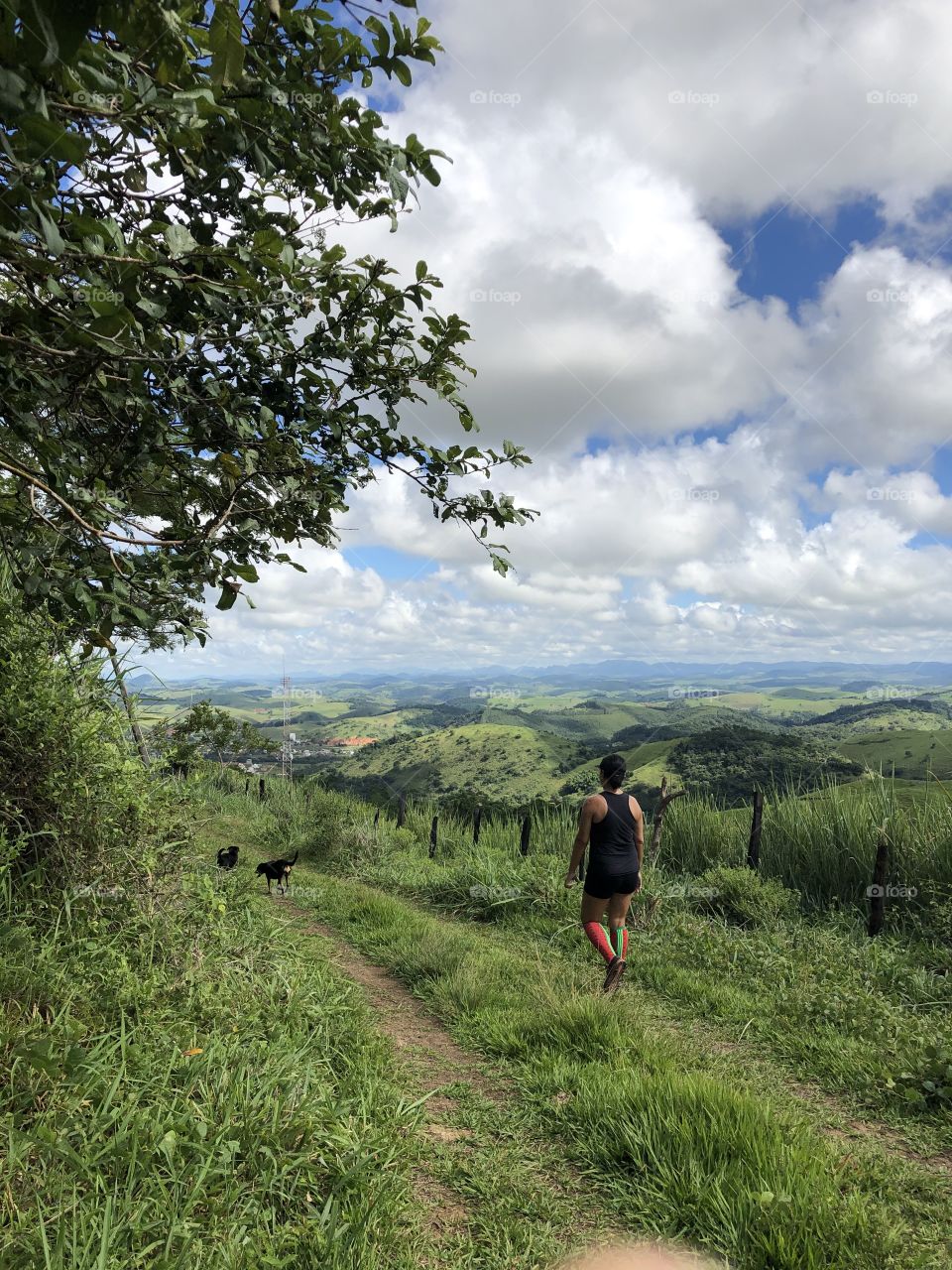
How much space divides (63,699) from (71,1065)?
8.23 ft

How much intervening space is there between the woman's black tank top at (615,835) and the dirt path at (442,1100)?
6.80ft

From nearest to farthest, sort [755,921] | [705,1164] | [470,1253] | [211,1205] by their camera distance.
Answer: [211,1205], [470,1253], [705,1164], [755,921]

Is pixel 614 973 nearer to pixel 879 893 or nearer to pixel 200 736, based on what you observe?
pixel 879 893

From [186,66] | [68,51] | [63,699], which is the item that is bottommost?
[63,699]

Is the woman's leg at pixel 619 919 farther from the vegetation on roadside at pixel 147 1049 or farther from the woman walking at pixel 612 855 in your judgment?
the vegetation on roadside at pixel 147 1049

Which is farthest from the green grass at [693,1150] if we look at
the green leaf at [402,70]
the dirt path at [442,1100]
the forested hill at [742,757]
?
the forested hill at [742,757]

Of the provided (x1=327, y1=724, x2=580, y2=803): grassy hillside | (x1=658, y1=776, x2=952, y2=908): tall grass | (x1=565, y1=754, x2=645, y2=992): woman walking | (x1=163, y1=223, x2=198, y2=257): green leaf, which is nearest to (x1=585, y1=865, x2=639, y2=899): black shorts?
(x1=565, y1=754, x2=645, y2=992): woman walking

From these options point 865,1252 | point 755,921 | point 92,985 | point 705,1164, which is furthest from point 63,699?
point 755,921

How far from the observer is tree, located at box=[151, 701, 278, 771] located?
217 inches

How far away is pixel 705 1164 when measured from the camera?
10.5 ft

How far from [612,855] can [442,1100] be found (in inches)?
105

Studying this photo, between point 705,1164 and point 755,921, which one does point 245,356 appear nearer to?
point 705,1164

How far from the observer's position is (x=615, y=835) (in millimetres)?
6176

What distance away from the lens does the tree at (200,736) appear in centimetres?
550
